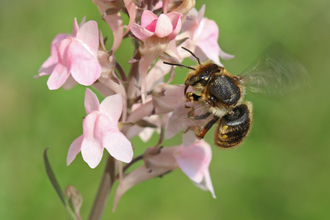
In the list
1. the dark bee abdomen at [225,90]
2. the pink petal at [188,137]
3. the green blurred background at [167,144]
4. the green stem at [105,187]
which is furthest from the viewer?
the green blurred background at [167,144]

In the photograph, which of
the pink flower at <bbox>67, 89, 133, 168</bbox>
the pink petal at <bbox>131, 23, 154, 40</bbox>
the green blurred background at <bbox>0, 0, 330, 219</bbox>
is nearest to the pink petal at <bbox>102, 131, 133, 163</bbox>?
the pink flower at <bbox>67, 89, 133, 168</bbox>

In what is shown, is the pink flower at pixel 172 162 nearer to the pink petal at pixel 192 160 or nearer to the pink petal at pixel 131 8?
the pink petal at pixel 192 160

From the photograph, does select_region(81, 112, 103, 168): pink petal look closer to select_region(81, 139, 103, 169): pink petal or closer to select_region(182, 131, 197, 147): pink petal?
select_region(81, 139, 103, 169): pink petal

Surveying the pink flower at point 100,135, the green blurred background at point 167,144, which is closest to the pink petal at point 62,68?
the pink flower at point 100,135

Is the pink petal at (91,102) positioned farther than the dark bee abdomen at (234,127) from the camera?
No

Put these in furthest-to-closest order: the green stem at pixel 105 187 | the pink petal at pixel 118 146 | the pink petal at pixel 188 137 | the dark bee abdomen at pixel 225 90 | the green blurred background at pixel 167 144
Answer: the green blurred background at pixel 167 144, the green stem at pixel 105 187, the pink petal at pixel 188 137, the dark bee abdomen at pixel 225 90, the pink petal at pixel 118 146

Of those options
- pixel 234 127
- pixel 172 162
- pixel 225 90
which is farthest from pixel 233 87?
pixel 172 162
